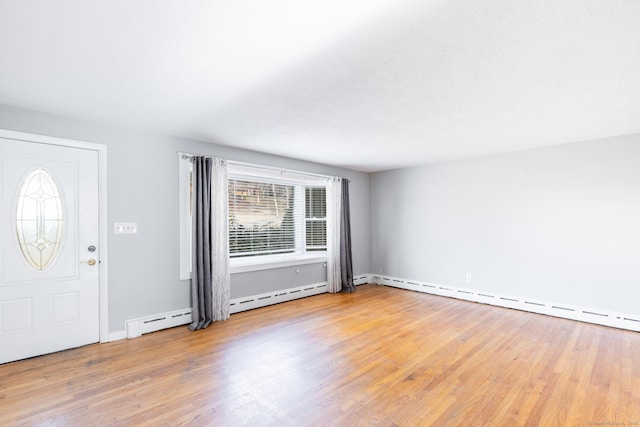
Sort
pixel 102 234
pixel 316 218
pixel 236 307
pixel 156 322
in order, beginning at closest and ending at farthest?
pixel 102 234 < pixel 156 322 < pixel 236 307 < pixel 316 218

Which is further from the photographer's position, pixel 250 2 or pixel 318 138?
pixel 318 138

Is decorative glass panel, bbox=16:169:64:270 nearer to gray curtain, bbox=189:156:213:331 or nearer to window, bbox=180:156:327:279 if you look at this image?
window, bbox=180:156:327:279

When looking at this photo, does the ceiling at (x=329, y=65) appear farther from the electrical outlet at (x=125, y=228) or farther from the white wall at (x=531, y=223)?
the electrical outlet at (x=125, y=228)

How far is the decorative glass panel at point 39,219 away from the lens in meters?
3.01

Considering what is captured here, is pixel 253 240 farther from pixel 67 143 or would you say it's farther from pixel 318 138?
pixel 67 143

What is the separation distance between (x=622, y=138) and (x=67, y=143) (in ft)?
21.2

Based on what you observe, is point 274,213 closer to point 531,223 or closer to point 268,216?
point 268,216

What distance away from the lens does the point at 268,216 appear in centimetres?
516

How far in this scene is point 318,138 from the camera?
3998 mm

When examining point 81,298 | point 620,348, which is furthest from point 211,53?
point 620,348

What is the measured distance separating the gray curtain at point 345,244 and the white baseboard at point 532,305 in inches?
39.9

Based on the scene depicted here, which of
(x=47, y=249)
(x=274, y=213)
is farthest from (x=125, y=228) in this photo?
(x=274, y=213)

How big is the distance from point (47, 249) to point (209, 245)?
1.61m

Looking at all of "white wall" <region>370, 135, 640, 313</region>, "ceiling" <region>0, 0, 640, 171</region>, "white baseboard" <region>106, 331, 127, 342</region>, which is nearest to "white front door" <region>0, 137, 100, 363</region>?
"white baseboard" <region>106, 331, 127, 342</region>
